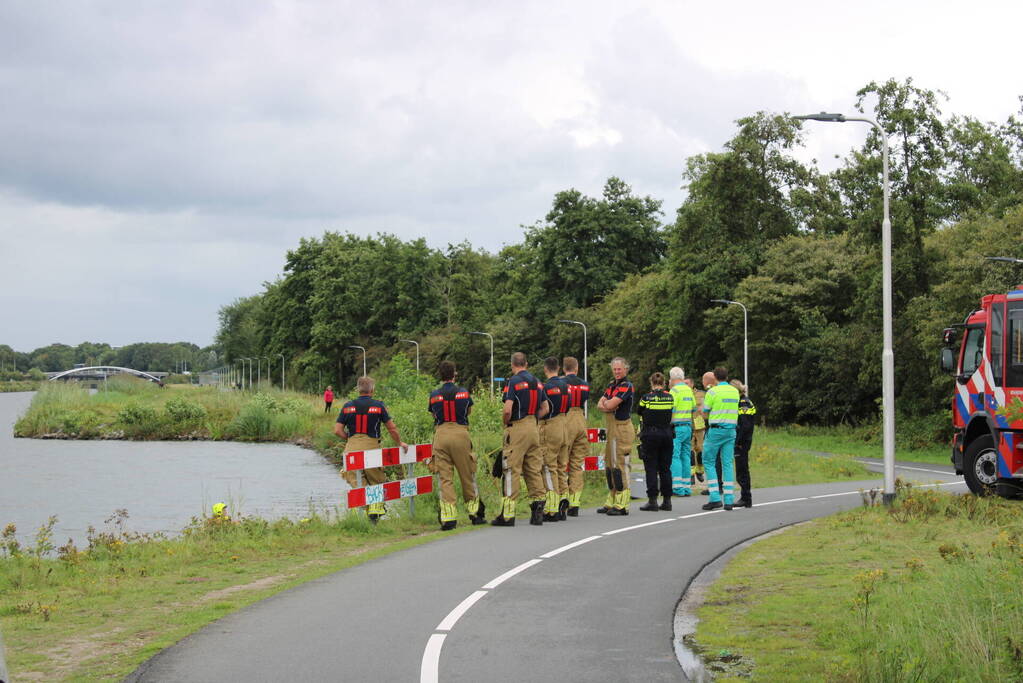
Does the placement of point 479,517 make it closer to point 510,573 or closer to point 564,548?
point 564,548

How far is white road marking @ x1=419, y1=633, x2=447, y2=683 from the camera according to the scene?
6.48 m

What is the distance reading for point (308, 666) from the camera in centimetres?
675

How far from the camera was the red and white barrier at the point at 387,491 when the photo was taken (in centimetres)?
1418

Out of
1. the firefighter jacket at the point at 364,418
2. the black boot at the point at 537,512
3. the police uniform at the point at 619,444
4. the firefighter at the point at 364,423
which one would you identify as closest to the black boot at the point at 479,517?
the black boot at the point at 537,512

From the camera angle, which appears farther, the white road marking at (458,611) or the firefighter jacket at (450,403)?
the firefighter jacket at (450,403)

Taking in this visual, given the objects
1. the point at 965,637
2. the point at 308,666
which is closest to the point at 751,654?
the point at 965,637

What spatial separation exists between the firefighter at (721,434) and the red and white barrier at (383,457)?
4.20m

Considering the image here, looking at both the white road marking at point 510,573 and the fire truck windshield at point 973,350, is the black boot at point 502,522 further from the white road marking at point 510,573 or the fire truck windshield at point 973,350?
the fire truck windshield at point 973,350

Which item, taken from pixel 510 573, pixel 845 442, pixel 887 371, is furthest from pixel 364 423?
pixel 845 442

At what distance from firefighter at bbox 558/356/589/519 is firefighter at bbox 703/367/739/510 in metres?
1.88

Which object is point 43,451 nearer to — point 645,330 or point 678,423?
point 645,330

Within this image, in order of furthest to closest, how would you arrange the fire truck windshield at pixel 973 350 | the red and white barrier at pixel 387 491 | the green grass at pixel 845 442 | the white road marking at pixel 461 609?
the green grass at pixel 845 442, the fire truck windshield at pixel 973 350, the red and white barrier at pixel 387 491, the white road marking at pixel 461 609

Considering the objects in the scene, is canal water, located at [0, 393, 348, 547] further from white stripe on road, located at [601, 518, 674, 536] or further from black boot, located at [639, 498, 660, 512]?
black boot, located at [639, 498, 660, 512]

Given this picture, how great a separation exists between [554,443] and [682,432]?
474cm
